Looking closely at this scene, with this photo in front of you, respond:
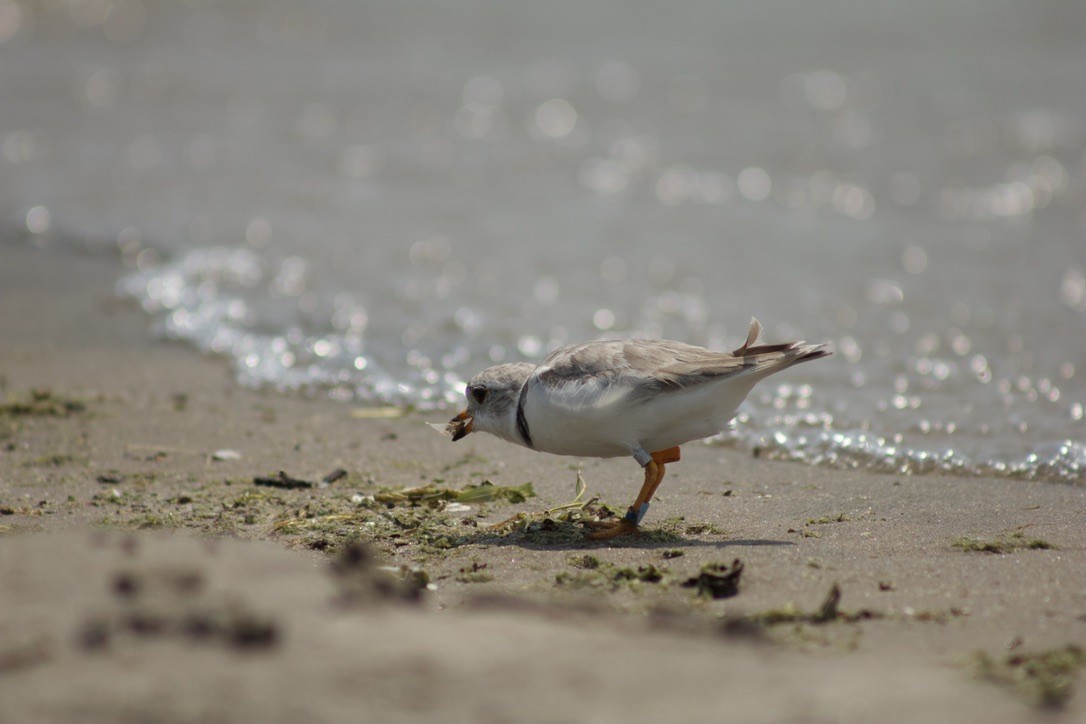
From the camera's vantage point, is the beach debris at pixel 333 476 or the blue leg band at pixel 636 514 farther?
the beach debris at pixel 333 476

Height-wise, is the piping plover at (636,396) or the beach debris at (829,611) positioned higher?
the piping plover at (636,396)

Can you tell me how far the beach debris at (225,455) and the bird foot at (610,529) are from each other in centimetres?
229

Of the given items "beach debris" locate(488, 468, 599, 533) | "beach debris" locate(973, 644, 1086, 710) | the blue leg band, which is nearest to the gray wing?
the blue leg band

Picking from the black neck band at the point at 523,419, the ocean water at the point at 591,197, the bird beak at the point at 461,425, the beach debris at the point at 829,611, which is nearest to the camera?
the beach debris at the point at 829,611

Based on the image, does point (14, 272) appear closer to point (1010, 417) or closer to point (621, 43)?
A: point (1010, 417)

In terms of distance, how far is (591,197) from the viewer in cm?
1156

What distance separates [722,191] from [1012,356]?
4.70 meters

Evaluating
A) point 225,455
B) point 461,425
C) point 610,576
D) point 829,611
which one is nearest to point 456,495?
point 461,425

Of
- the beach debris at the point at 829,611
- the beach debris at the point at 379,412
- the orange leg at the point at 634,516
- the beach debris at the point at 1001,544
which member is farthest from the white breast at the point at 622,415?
the beach debris at the point at 379,412

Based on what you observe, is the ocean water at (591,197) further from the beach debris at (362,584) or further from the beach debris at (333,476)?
the beach debris at (362,584)

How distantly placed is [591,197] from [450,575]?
7.77 meters

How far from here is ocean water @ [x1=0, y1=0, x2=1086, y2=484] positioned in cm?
750

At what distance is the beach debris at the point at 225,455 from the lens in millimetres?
6070

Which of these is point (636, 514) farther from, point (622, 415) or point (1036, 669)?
point (1036, 669)
